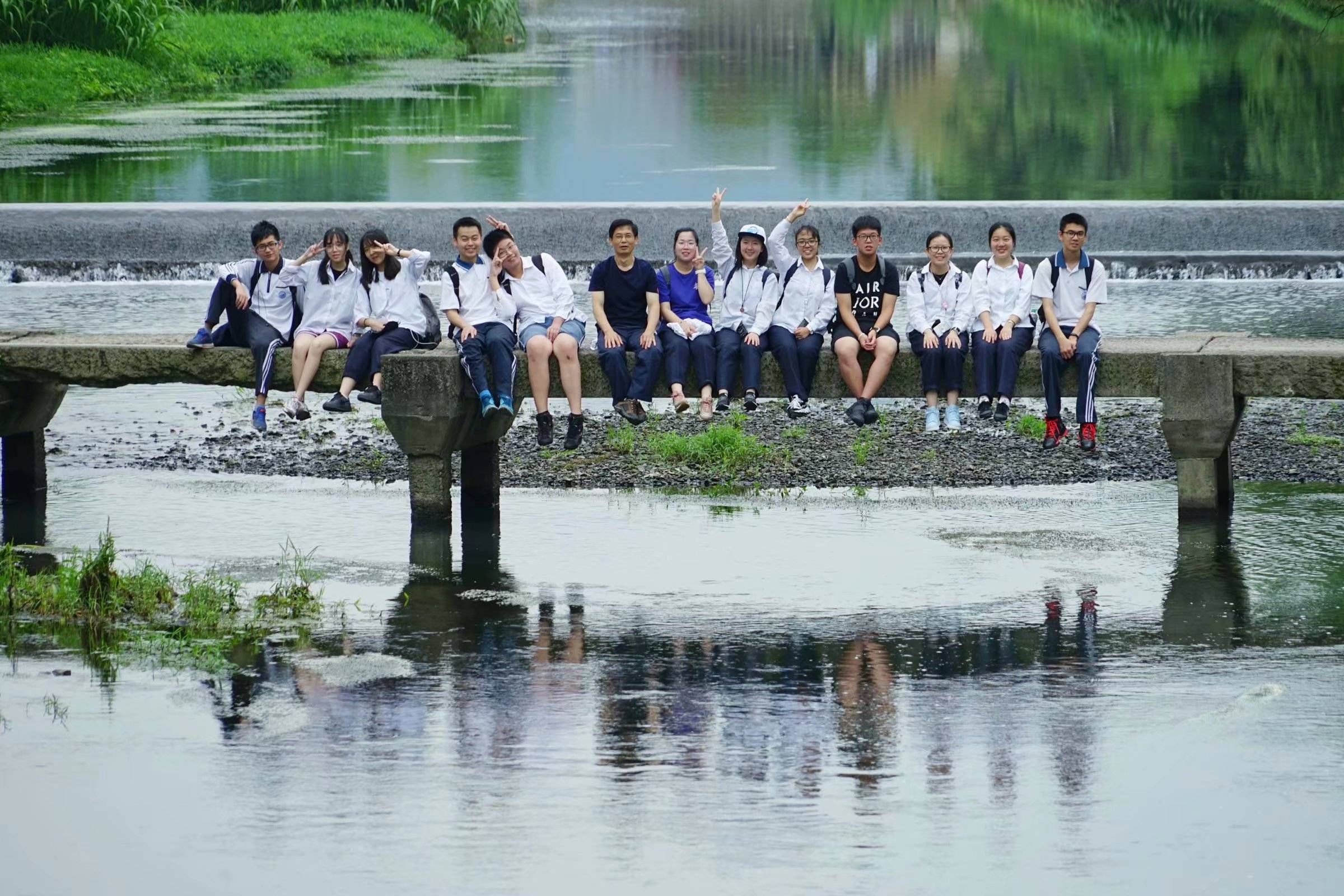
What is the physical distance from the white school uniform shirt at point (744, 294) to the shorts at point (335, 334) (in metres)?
1.89

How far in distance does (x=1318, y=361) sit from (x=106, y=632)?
553 centimetres

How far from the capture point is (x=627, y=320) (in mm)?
10047

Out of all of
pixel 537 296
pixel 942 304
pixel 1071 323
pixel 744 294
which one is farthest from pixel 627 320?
pixel 1071 323

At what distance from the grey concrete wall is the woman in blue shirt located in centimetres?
799

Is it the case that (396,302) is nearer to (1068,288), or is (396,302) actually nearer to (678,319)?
(678,319)

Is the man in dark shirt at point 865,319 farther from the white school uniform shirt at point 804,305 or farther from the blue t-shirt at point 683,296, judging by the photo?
the blue t-shirt at point 683,296

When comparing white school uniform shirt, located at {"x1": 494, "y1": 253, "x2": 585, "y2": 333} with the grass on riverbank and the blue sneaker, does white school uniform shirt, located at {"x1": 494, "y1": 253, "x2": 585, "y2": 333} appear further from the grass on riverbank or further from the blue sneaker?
the grass on riverbank

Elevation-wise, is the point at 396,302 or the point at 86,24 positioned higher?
the point at 86,24

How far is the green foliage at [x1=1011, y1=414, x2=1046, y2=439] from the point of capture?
1145cm

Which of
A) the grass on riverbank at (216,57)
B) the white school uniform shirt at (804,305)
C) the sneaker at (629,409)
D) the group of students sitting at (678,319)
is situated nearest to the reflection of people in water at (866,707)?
the sneaker at (629,409)

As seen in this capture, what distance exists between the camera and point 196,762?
6176 millimetres

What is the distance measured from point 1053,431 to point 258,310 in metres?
4.11

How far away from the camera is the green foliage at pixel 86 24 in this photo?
105 feet

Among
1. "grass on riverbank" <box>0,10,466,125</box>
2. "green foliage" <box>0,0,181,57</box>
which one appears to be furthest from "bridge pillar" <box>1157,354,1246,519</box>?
"green foliage" <box>0,0,181,57</box>
